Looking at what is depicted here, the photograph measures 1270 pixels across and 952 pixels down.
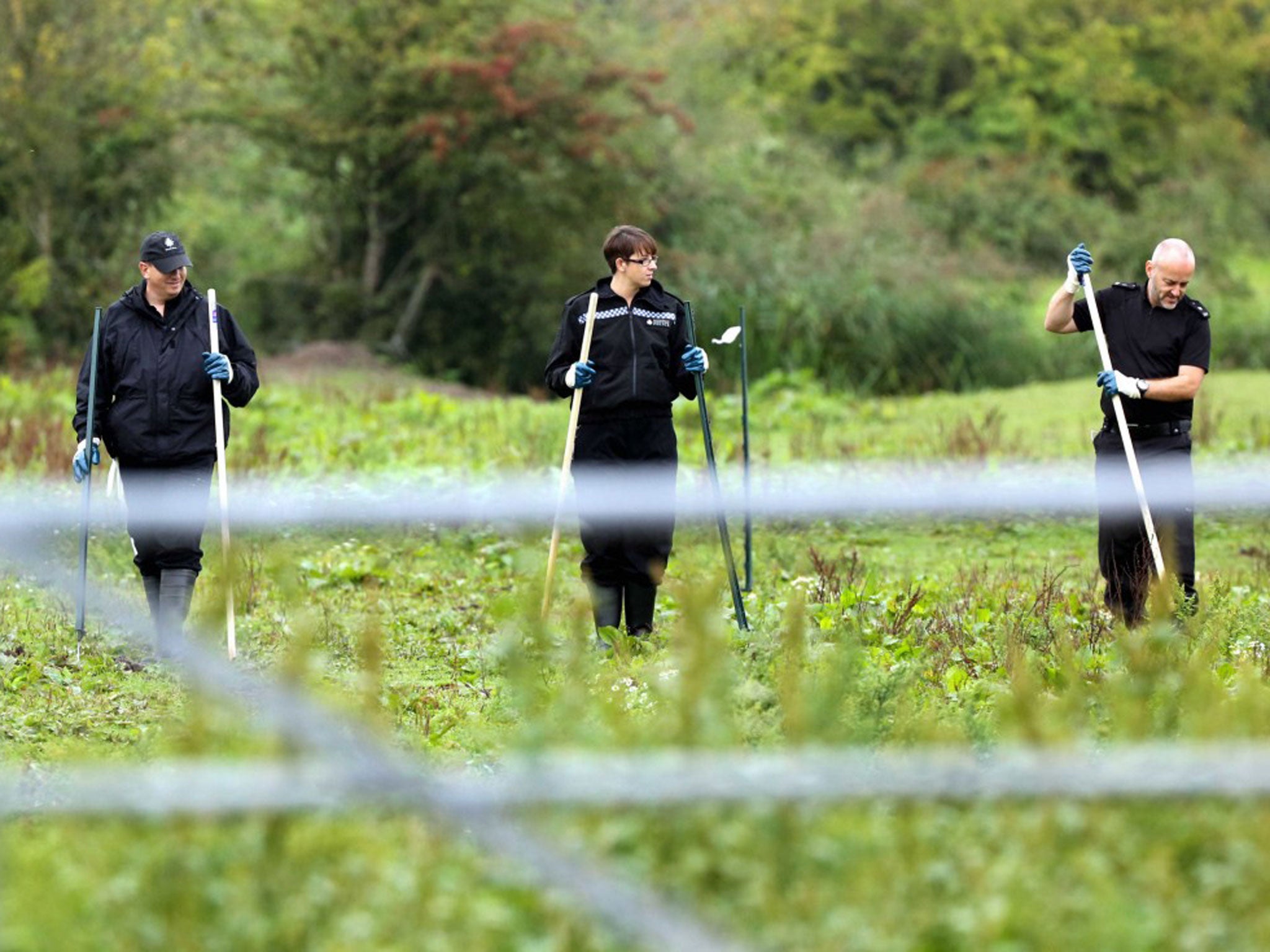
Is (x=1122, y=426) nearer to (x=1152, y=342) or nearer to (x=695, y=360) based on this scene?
(x=1152, y=342)

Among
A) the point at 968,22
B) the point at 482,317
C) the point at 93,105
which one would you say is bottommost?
the point at 482,317

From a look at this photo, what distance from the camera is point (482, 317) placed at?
2550 centimetres

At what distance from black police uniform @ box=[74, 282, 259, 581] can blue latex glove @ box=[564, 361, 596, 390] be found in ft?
4.01

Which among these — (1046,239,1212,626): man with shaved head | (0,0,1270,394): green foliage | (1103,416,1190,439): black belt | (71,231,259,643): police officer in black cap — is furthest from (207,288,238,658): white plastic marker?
(0,0,1270,394): green foliage

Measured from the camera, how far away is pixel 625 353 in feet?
28.5

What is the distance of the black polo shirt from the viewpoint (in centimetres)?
891

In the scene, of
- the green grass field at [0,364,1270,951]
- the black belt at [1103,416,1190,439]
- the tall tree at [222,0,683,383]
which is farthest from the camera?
the tall tree at [222,0,683,383]

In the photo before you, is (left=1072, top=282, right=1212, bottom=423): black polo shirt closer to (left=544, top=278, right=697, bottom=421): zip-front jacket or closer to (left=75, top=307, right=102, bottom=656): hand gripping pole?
(left=544, top=278, right=697, bottom=421): zip-front jacket

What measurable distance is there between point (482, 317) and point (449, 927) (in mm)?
21389

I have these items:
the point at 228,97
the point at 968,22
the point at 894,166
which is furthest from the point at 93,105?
the point at 968,22

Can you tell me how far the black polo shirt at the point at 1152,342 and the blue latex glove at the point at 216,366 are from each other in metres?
3.46

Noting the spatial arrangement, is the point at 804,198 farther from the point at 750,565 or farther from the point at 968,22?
the point at 750,565

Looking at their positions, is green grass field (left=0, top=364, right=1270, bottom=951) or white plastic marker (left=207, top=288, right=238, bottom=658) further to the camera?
white plastic marker (left=207, top=288, right=238, bottom=658)

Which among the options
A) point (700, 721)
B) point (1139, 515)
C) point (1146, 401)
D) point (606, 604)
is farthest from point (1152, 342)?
point (700, 721)
